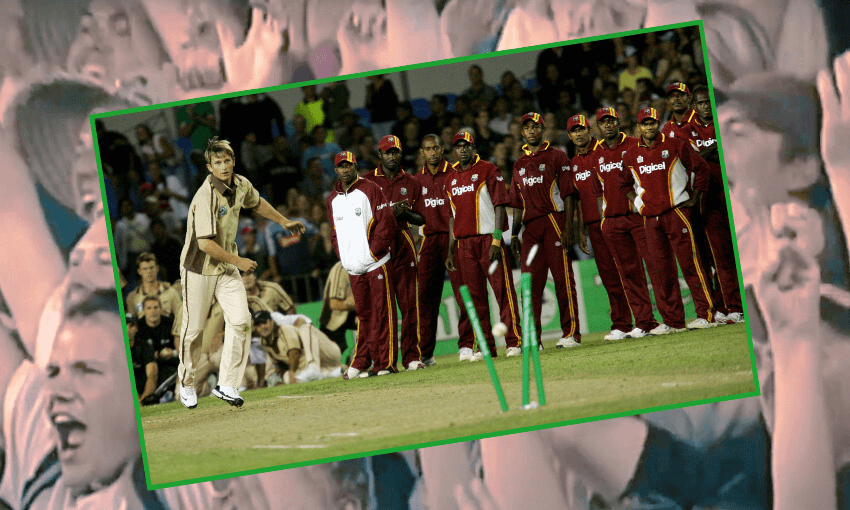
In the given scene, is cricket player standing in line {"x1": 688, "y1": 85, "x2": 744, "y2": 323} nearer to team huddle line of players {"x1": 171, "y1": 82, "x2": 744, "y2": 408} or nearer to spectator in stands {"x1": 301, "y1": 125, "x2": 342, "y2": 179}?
team huddle line of players {"x1": 171, "y1": 82, "x2": 744, "y2": 408}

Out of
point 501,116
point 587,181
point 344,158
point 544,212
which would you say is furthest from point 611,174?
point 344,158

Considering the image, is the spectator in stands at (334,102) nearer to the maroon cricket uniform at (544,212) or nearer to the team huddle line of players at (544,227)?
the team huddle line of players at (544,227)

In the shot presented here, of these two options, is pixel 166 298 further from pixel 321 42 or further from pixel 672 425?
pixel 672 425

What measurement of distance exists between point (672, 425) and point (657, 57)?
9.11ft

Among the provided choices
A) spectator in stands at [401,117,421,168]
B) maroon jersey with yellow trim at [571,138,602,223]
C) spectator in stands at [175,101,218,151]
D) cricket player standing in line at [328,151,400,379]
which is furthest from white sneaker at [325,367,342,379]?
maroon jersey with yellow trim at [571,138,602,223]

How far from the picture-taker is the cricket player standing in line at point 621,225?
786 cm

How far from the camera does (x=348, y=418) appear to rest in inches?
251

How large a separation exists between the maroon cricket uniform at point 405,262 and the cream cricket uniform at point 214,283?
5.02 feet

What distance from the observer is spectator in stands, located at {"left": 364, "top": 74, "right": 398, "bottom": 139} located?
718cm

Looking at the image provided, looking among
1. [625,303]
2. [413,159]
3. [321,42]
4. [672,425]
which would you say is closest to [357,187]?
[413,159]

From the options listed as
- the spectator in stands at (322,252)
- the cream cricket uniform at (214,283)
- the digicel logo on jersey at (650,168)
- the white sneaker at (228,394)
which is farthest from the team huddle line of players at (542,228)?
the white sneaker at (228,394)

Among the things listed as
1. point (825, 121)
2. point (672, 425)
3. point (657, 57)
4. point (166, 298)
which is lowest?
point (672, 425)

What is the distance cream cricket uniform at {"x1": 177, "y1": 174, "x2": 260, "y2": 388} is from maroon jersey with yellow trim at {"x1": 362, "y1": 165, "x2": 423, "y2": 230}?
1.54 metres

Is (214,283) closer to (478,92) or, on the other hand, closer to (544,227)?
(478,92)
